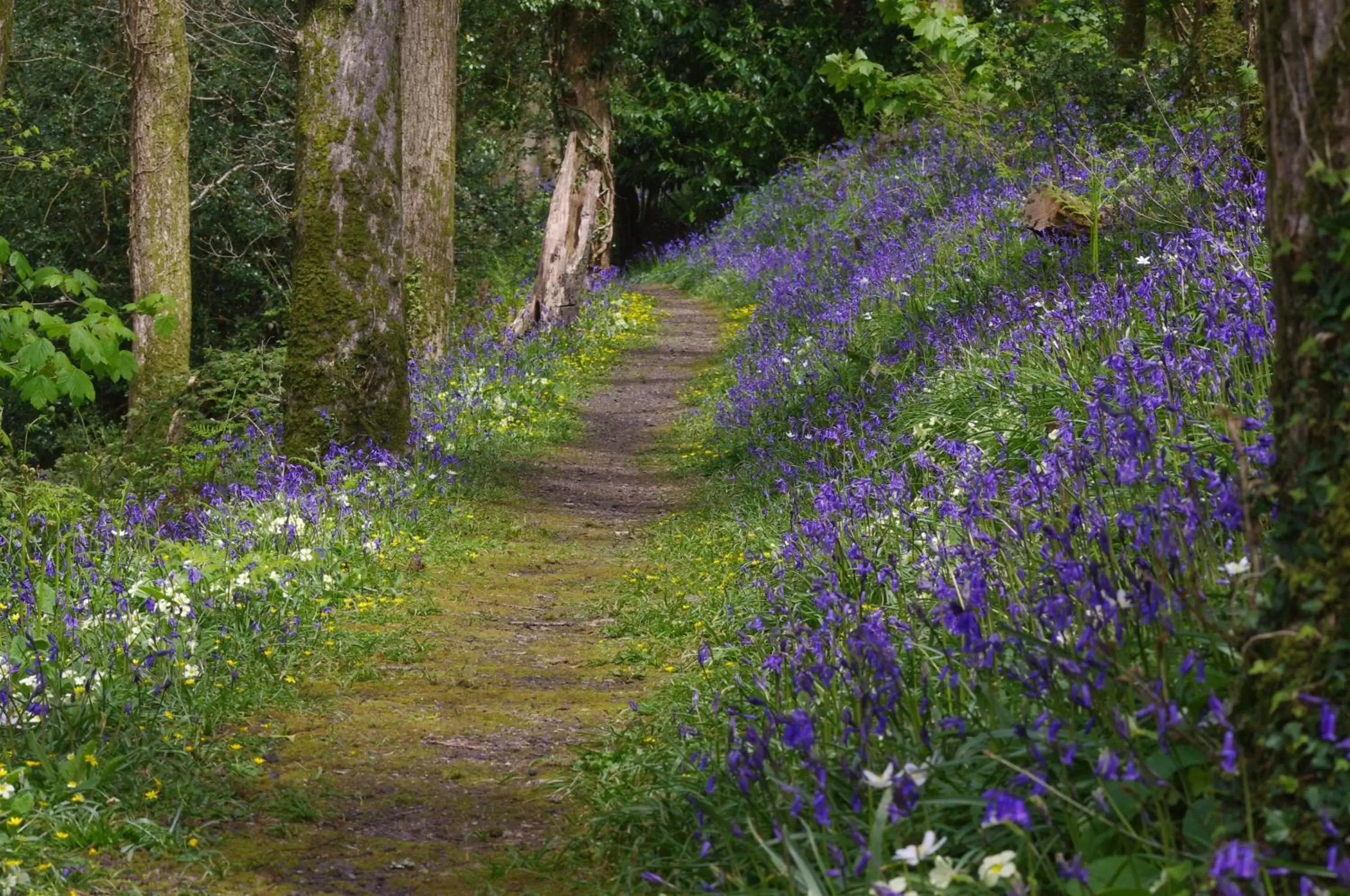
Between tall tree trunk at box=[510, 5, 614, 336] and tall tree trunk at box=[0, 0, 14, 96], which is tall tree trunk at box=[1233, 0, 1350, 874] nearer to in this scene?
tall tree trunk at box=[0, 0, 14, 96]

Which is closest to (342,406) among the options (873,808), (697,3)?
(873,808)

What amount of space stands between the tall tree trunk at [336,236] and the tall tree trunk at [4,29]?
1.71m

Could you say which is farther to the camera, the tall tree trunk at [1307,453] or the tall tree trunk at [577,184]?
the tall tree trunk at [577,184]

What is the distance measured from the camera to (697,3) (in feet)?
81.0

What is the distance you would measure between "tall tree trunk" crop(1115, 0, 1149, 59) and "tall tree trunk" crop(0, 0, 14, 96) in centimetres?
1087

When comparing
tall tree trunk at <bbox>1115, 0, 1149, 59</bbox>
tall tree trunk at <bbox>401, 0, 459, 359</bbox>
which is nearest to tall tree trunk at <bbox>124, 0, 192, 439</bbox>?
tall tree trunk at <bbox>401, 0, 459, 359</bbox>

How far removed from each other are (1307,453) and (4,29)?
6.52 m

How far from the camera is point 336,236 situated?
26.4ft

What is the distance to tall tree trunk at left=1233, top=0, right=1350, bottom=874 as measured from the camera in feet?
7.68

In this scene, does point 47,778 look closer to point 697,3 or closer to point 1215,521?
point 1215,521

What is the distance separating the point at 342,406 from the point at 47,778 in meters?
4.38

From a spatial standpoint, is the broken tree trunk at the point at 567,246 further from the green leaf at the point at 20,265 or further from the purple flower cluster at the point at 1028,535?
the green leaf at the point at 20,265

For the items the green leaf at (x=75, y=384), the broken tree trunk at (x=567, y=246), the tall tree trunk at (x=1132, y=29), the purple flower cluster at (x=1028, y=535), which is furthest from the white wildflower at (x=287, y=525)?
the tall tree trunk at (x=1132, y=29)

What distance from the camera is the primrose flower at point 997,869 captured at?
2316 millimetres
